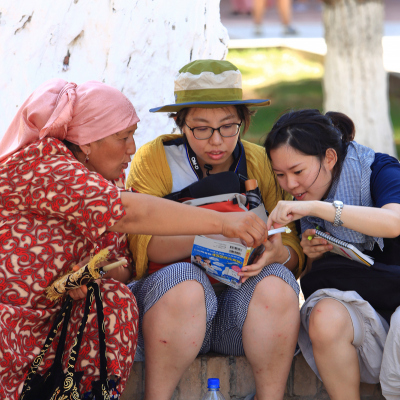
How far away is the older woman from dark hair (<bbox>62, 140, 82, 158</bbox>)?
19mm

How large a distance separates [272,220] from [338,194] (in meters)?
0.36

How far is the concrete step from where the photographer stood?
2863 mm

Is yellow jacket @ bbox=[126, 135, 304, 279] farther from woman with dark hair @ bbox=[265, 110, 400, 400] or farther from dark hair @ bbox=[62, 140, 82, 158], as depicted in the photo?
dark hair @ bbox=[62, 140, 82, 158]

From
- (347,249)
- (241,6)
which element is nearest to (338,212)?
(347,249)

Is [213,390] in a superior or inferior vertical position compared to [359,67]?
inferior

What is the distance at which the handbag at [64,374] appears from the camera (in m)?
2.30

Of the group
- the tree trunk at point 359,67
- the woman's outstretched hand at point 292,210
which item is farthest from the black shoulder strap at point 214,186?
the tree trunk at point 359,67

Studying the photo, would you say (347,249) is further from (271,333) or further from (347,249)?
(271,333)

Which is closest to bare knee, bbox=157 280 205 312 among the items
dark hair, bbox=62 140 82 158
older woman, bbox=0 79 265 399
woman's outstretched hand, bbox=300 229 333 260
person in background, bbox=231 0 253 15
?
older woman, bbox=0 79 265 399

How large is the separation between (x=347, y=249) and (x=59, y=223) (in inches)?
47.9

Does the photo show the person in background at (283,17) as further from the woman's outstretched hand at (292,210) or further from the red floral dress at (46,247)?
the red floral dress at (46,247)

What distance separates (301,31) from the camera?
15.5 m

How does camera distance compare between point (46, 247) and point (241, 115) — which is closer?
point (46, 247)

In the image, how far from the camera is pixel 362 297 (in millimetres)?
2760
